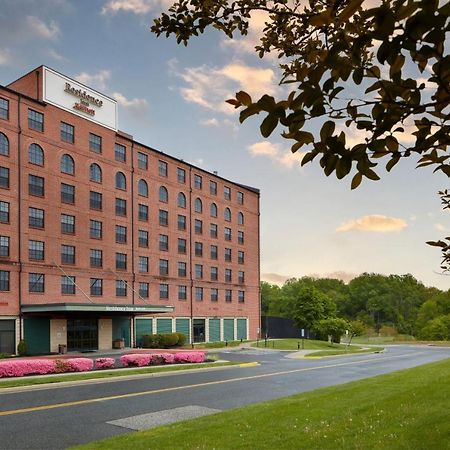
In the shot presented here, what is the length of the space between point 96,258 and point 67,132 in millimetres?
11983

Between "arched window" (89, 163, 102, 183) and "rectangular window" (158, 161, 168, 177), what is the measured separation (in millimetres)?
9515

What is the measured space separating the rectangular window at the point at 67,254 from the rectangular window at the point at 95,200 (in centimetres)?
487

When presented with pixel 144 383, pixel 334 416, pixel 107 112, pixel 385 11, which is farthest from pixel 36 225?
pixel 385 11

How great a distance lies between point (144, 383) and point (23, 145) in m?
28.8

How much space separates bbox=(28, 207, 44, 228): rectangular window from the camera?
44344mm

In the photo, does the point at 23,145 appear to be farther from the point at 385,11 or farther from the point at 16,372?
the point at 385,11

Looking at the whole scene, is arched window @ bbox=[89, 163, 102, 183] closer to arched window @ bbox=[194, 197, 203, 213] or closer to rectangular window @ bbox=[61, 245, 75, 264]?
rectangular window @ bbox=[61, 245, 75, 264]

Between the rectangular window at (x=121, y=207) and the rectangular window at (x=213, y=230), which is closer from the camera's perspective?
the rectangular window at (x=121, y=207)

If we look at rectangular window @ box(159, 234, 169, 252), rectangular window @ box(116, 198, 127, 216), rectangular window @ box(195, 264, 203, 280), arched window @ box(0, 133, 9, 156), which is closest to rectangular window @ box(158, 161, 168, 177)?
rectangular window @ box(159, 234, 169, 252)

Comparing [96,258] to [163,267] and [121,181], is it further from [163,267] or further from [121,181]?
[163,267]

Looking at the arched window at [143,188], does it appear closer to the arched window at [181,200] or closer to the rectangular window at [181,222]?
the arched window at [181,200]

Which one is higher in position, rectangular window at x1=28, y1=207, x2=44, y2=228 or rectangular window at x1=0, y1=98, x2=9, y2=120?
rectangular window at x1=0, y1=98, x2=9, y2=120

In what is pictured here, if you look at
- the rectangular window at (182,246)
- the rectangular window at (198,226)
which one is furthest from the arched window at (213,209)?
the rectangular window at (182,246)

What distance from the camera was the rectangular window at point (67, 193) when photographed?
47625 millimetres
